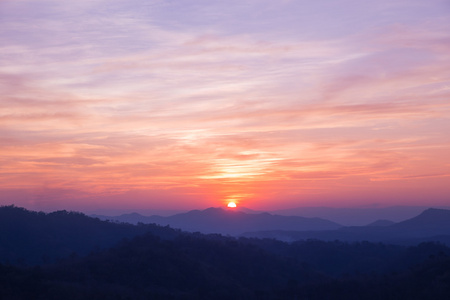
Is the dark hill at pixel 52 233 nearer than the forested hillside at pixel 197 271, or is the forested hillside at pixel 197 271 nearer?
the forested hillside at pixel 197 271

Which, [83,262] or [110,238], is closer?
[83,262]

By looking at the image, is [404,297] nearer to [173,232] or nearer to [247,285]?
[247,285]

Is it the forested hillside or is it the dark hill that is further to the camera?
the dark hill

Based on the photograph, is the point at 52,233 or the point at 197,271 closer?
the point at 197,271

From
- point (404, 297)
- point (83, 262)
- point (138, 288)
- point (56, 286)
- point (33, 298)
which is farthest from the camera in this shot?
point (83, 262)

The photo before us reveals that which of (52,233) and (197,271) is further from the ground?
(52,233)

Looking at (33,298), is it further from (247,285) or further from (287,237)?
(287,237)

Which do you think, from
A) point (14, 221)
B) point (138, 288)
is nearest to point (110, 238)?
point (14, 221)

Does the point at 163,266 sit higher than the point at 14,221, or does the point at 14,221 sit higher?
the point at 14,221

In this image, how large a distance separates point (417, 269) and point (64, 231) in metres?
61.9

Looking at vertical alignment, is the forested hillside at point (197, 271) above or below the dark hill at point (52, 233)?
below

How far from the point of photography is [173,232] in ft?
324

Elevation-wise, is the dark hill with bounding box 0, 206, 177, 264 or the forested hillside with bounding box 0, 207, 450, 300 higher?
the dark hill with bounding box 0, 206, 177, 264

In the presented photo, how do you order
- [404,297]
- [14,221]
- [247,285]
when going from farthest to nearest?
[14,221], [247,285], [404,297]
